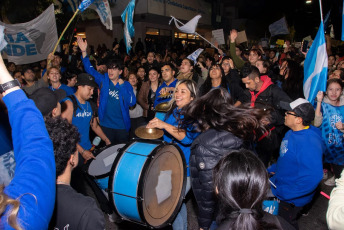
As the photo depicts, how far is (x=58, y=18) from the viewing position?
15945 mm

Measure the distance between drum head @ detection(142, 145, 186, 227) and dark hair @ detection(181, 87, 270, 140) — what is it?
477mm

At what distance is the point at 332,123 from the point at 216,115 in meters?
2.51

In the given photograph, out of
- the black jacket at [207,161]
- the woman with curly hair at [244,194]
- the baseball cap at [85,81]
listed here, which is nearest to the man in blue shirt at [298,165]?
the black jacket at [207,161]

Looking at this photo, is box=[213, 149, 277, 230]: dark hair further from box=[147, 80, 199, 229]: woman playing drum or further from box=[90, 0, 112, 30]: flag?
box=[90, 0, 112, 30]: flag

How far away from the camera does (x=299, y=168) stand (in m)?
2.79

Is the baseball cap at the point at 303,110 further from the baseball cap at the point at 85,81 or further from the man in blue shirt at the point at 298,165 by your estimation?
the baseball cap at the point at 85,81

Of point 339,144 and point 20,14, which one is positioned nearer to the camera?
point 339,144

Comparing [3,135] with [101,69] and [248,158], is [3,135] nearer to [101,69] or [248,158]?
[248,158]

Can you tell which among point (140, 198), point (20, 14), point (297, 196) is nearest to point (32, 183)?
point (140, 198)

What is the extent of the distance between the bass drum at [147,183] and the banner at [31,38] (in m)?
5.41

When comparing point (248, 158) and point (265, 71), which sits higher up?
point (265, 71)

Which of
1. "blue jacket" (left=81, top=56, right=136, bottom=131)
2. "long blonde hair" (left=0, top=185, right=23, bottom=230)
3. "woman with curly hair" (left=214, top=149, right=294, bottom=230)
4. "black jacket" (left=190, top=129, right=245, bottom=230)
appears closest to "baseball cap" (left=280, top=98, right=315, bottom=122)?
"black jacket" (left=190, top=129, right=245, bottom=230)

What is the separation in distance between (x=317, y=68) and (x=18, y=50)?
22.3 ft

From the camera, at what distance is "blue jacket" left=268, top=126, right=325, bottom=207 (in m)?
2.73
